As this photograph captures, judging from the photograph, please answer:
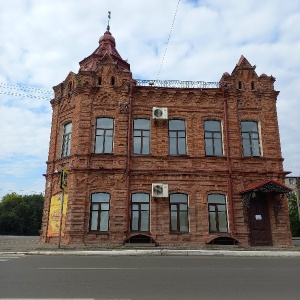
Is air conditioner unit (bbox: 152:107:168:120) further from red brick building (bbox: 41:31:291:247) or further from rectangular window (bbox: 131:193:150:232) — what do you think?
rectangular window (bbox: 131:193:150:232)

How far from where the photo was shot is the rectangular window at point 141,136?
17.6 metres

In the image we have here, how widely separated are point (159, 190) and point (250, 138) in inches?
240

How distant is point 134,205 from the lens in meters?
16.7

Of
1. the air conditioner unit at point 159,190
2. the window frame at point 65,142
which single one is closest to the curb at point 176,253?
the air conditioner unit at point 159,190

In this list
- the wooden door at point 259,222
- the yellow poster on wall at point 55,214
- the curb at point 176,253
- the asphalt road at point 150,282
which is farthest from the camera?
the yellow poster on wall at point 55,214

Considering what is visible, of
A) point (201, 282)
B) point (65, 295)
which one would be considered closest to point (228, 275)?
point (201, 282)

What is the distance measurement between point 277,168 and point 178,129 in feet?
19.0

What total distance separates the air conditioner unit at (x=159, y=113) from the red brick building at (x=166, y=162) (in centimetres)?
5

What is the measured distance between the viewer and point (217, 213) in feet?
55.1

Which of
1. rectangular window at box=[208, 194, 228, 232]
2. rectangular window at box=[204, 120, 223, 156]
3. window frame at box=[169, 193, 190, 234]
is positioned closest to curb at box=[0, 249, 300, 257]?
window frame at box=[169, 193, 190, 234]

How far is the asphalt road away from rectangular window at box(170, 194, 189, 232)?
297 inches

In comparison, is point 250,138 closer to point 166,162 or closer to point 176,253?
point 166,162

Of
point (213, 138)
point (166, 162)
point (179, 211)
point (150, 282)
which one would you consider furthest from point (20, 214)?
point (150, 282)

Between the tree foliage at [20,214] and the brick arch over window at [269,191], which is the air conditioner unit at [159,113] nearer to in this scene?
the brick arch over window at [269,191]
